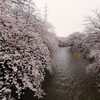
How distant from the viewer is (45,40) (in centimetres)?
613

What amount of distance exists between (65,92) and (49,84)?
1430 millimetres

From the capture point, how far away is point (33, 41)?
3746 millimetres

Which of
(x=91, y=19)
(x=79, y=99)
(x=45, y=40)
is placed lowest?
(x=79, y=99)

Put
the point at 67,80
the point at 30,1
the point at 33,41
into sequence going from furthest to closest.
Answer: the point at 67,80 < the point at 30,1 < the point at 33,41

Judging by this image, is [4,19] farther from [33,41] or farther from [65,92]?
[65,92]

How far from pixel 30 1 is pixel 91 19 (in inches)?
241

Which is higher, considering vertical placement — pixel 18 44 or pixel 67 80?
pixel 18 44

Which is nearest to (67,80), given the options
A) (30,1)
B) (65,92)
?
(65,92)

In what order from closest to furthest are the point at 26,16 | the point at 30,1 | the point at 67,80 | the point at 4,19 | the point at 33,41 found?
the point at 4,19, the point at 33,41, the point at 30,1, the point at 26,16, the point at 67,80

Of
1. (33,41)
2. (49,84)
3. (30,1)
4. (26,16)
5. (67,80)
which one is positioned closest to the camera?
(33,41)

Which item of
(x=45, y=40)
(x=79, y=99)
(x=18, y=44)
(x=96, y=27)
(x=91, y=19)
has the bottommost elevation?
(x=79, y=99)

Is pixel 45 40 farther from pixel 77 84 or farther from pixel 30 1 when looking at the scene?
pixel 77 84

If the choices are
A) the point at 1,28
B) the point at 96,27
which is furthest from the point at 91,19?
the point at 1,28

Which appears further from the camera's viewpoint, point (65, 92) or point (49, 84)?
point (49, 84)
